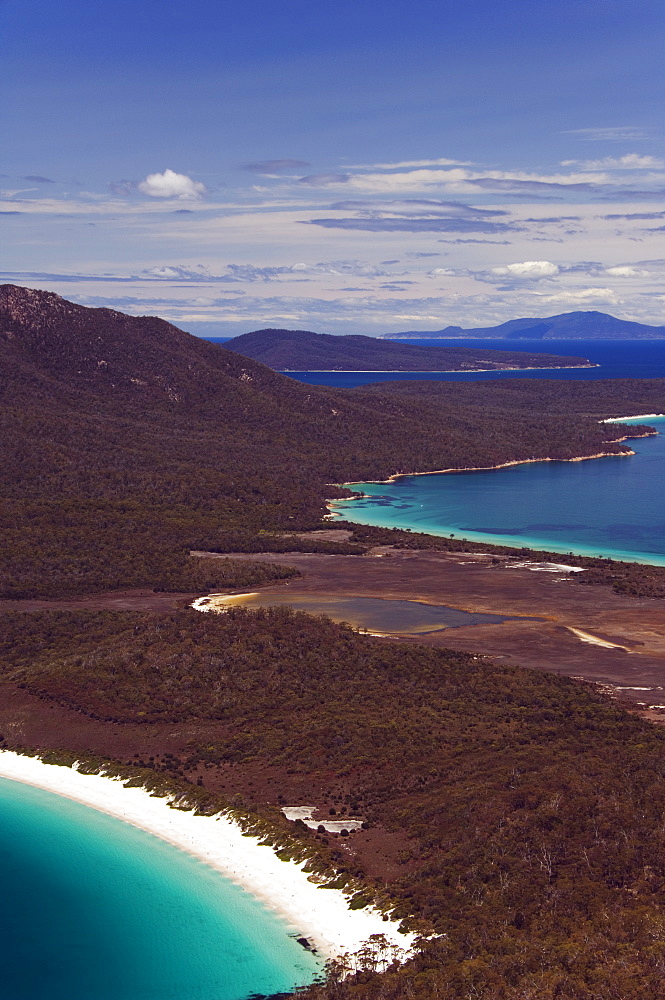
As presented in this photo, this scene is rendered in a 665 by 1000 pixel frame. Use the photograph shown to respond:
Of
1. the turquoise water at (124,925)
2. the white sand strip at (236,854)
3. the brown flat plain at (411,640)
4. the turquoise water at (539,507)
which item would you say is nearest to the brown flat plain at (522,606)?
the brown flat plain at (411,640)

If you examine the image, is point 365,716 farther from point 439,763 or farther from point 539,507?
point 539,507

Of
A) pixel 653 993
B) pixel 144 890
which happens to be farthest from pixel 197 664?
pixel 653 993

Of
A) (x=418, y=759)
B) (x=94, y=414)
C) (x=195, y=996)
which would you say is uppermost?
(x=94, y=414)

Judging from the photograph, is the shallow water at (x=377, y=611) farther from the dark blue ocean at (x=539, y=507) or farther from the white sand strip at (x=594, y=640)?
the dark blue ocean at (x=539, y=507)

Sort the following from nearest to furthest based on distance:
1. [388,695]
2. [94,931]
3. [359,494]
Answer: [94,931]
[388,695]
[359,494]

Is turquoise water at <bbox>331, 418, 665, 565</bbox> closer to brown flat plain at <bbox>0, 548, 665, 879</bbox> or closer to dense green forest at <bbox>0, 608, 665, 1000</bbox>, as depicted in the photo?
brown flat plain at <bbox>0, 548, 665, 879</bbox>

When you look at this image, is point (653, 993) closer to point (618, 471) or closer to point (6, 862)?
point (6, 862)

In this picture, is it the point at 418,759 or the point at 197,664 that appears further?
the point at 197,664

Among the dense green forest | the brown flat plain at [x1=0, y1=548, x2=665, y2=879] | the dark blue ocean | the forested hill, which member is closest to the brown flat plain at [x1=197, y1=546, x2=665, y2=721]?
the brown flat plain at [x1=0, y1=548, x2=665, y2=879]
